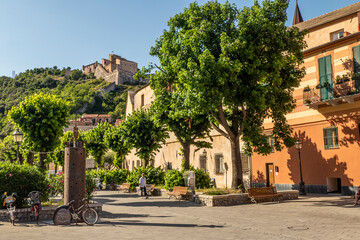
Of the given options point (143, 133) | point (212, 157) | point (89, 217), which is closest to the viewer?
point (89, 217)

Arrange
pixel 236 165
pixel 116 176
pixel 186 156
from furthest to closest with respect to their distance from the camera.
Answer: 1. pixel 116 176
2. pixel 186 156
3. pixel 236 165

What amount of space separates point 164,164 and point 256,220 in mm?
24832

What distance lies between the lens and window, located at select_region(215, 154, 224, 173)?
2681 cm

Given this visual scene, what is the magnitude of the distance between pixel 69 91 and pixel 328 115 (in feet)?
478

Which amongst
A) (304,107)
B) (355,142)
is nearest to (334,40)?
(304,107)

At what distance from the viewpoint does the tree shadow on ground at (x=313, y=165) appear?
64.6ft

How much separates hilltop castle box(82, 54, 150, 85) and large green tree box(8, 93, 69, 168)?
135 m

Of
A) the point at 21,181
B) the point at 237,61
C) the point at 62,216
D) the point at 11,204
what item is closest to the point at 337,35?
the point at 237,61

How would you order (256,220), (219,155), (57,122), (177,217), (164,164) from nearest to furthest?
(256,220), (177,217), (57,122), (219,155), (164,164)

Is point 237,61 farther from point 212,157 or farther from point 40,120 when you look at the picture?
point 40,120

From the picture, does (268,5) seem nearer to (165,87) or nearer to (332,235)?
(165,87)

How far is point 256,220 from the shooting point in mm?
12164

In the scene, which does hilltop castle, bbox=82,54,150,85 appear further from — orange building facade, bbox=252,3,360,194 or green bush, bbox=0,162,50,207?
green bush, bbox=0,162,50,207

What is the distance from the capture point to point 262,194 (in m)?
17.7
